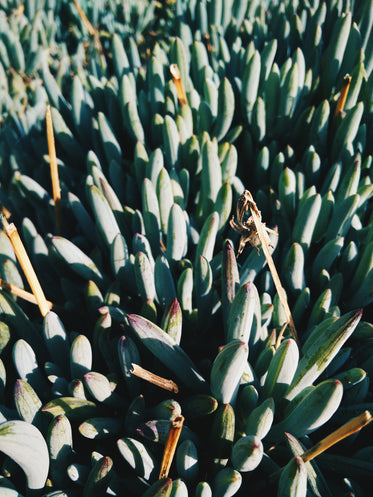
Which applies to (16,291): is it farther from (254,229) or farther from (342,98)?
(342,98)

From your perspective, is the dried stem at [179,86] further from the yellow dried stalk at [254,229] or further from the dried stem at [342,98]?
the yellow dried stalk at [254,229]

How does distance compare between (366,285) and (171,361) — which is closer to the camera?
(171,361)

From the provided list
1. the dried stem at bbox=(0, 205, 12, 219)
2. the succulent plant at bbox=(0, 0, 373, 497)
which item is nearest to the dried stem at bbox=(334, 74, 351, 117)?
the succulent plant at bbox=(0, 0, 373, 497)

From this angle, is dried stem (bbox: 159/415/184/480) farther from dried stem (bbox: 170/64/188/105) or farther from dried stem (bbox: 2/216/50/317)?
dried stem (bbox: 170/64/188/105)

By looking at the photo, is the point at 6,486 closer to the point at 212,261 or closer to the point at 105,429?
the point at 105,429

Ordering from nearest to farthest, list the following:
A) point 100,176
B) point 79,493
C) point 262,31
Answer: point 79,493
point 100,176
point 262,31

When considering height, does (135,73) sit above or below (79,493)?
above

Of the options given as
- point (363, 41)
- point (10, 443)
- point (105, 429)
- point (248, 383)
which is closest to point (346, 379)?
point (248, 383)

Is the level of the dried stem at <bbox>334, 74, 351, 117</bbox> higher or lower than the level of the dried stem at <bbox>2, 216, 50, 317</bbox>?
higher
